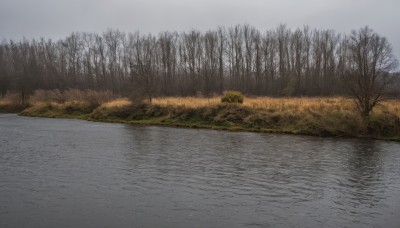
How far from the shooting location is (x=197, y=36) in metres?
84.1

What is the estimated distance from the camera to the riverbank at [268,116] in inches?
1112

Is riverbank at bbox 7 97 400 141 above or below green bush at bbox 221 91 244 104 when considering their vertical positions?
below

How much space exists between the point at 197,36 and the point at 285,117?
54815 millimetres

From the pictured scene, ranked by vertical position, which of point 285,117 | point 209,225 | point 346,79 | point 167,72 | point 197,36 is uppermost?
point 197,36

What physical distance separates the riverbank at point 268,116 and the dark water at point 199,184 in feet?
11.5

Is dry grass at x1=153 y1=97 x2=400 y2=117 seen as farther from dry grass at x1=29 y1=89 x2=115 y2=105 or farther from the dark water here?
dry grass at x1=29 y1=89 x2=115 y2=105

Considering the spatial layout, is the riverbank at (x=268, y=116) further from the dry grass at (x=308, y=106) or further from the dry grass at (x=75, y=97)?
the dry grass at (x=75, y=97)

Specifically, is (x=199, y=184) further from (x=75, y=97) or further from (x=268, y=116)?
(x=75, y=97)

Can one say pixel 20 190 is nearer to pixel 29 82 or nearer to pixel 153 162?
pixel 153 162

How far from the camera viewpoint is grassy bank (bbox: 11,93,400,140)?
1112 inches

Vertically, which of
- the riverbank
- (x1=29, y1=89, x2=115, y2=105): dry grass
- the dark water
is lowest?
the dark water

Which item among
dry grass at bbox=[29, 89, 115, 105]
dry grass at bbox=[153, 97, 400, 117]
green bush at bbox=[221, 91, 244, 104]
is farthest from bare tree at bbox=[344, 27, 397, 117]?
dry grass at bbox=[29, 89, 115, 105]

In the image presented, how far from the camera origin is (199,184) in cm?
1427

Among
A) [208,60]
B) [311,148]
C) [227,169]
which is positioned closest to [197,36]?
[208,60]
